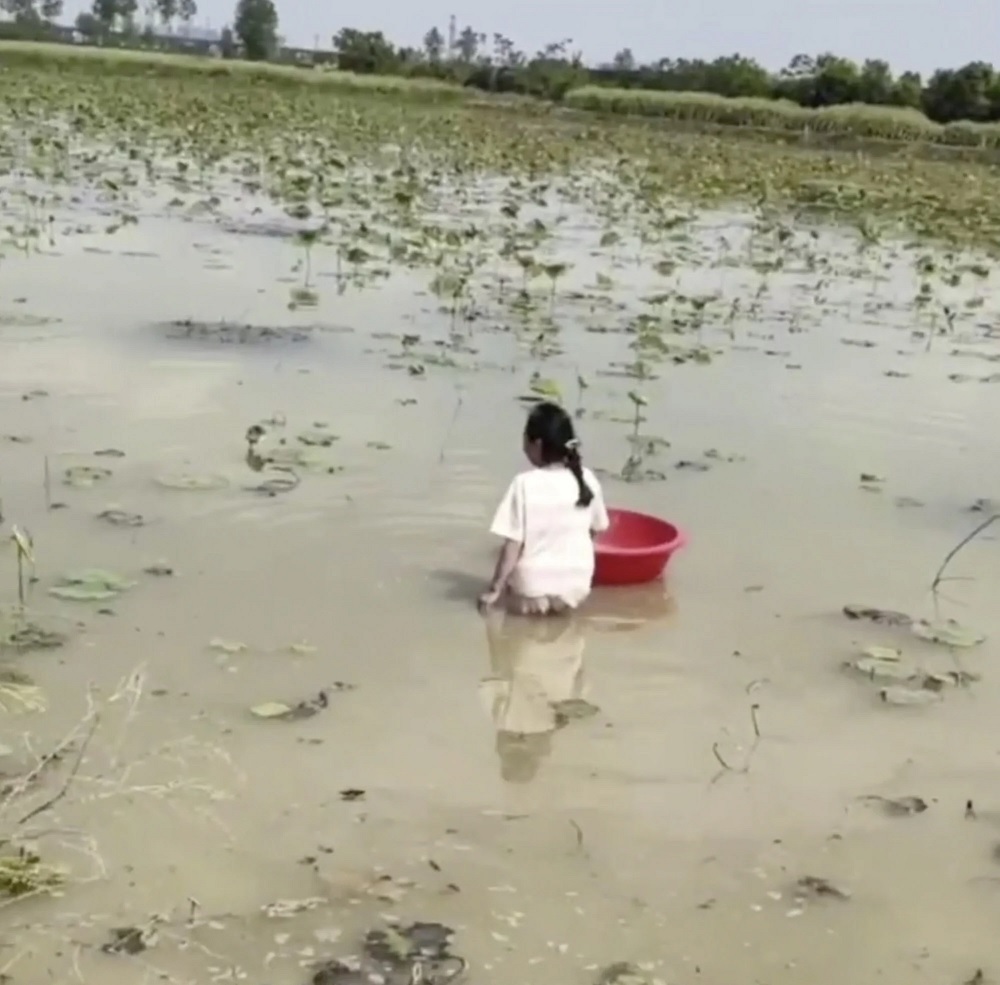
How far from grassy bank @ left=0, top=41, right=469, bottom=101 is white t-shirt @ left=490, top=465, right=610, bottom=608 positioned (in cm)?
4009

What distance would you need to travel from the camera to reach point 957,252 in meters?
14.4

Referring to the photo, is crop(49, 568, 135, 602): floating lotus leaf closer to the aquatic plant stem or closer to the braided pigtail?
the braided pigtail

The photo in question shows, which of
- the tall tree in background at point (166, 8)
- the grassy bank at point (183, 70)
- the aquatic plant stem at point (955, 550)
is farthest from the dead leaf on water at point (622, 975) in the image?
the tall tree in background at point (166, 8)

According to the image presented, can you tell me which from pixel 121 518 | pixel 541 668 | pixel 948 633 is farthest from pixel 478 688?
pixel 121 518

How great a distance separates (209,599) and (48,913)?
5.84 feet

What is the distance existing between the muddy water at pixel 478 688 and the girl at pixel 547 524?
5.8 inches

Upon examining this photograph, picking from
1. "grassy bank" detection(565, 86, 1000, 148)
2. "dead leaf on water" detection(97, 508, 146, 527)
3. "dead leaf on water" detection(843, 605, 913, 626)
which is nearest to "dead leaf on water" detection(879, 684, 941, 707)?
"dead leaf on water" detection(843, 605, 913, 626)

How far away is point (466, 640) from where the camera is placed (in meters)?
4.63

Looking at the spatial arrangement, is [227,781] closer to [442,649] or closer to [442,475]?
[442,649]

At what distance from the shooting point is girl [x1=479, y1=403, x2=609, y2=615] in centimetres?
468

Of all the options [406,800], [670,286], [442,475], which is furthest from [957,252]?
[406,800]

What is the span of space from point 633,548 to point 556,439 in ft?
2.48

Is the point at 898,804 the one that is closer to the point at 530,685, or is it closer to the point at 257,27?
the point at 530,685

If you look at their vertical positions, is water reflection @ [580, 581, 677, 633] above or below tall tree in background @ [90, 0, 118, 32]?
below
